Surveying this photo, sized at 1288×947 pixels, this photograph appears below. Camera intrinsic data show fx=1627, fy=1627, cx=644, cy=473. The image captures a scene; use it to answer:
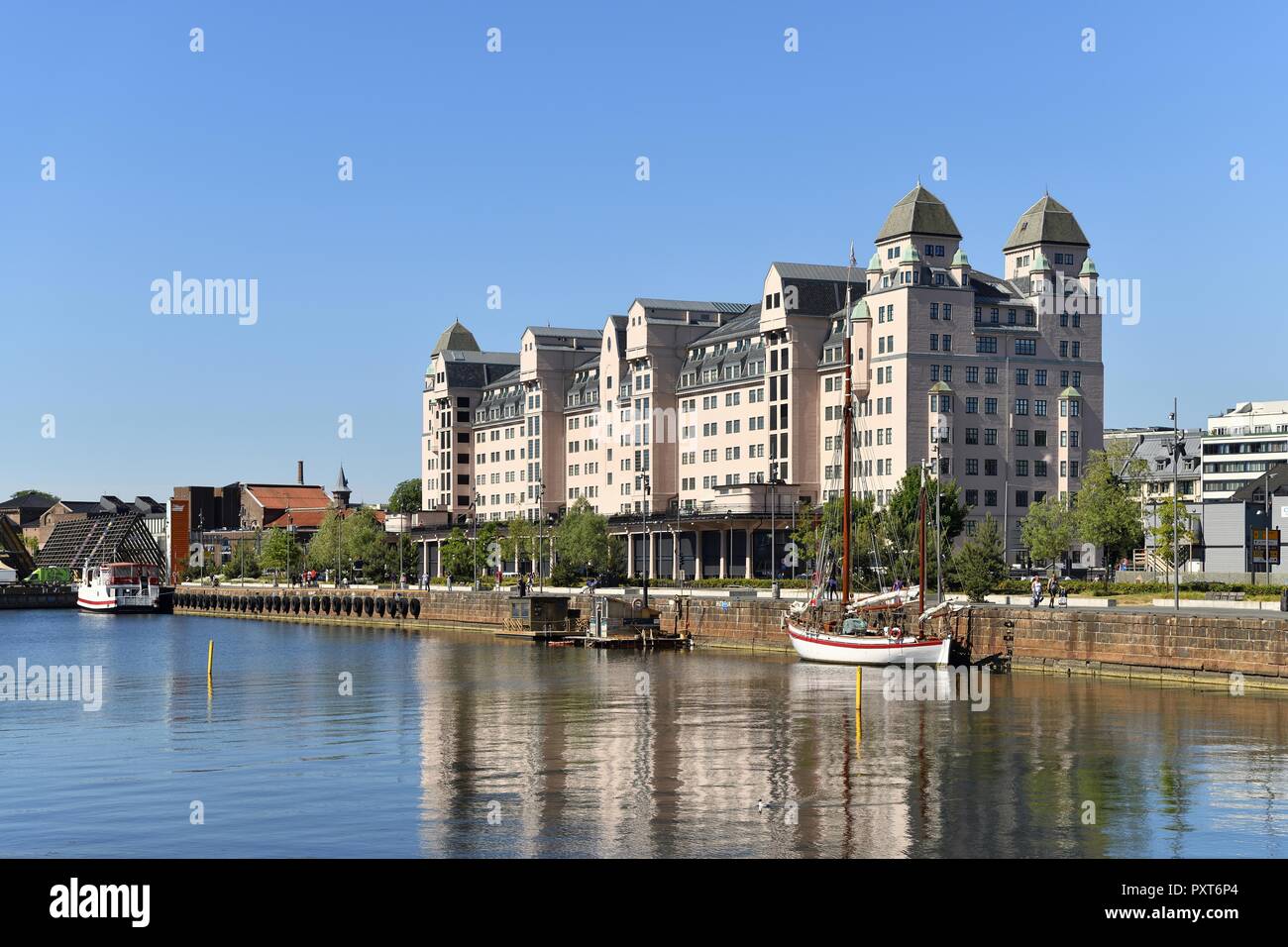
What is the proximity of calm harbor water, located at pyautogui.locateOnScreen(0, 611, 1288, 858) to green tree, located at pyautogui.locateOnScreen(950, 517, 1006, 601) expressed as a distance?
77.7ft

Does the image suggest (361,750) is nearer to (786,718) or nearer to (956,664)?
(786,718)

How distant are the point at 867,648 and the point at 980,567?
71.7 feet

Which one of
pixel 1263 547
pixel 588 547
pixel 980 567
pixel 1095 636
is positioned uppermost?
pixel 588 547

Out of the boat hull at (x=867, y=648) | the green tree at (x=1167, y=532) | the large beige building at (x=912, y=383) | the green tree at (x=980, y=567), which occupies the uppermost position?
the large beige building at (x=912, y=383)

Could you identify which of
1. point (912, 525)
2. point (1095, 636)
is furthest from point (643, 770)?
point (912, 525)

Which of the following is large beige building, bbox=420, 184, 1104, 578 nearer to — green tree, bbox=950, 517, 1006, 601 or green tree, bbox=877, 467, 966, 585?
green tree, bbox=877, 467, 966, 585

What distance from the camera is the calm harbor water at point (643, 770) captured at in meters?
38.5

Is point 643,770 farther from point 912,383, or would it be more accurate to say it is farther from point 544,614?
point 912,383

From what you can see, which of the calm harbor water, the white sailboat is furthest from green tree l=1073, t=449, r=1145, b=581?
the calm harbor water

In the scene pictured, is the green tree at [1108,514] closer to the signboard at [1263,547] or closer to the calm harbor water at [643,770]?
the signboard at [1263,547]

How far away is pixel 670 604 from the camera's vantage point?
127m

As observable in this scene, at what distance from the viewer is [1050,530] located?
5787 inches

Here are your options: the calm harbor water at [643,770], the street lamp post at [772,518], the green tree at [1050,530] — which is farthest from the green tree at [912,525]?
the calm harbor water at [643,770]

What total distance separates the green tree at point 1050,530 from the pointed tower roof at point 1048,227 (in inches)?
1523
